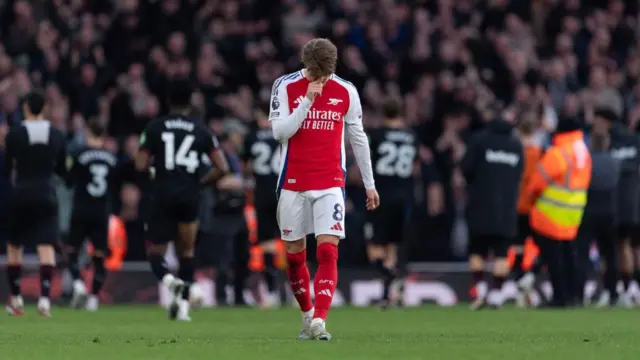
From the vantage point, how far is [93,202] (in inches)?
744

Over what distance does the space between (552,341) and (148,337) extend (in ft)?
10.1

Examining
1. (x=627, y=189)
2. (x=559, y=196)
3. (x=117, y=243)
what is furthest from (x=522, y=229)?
(x=117, y=243)

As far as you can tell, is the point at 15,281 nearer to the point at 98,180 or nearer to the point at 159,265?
the point at 159,265

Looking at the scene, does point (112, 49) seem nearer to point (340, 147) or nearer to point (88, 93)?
point (88, 93)

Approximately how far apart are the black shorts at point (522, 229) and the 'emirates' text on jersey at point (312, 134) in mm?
8377

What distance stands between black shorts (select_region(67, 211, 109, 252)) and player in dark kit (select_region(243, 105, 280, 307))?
6.23 ft

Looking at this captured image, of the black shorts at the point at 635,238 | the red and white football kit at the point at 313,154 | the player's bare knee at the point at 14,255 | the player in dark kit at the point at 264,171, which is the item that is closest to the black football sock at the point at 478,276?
the player in dark kit at the point at 264,171

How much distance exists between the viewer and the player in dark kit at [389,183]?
60.8 feet

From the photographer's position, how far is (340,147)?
11594 millimetres

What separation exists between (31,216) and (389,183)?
15.2 ft

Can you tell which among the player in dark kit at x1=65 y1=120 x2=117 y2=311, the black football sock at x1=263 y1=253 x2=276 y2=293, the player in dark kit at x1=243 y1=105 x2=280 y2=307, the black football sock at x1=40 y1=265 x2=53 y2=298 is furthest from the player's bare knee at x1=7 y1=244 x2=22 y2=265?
the black football sock at x1=263 y1=253 x2=276 y2=293

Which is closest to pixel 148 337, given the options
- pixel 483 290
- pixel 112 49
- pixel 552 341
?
pixel 552 341

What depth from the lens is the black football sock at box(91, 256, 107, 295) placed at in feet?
62.0

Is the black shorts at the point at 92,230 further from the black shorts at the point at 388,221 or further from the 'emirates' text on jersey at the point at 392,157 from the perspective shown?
the 'emirates' text on jersey at the point at 392,157
